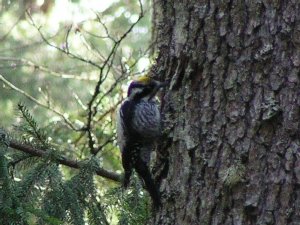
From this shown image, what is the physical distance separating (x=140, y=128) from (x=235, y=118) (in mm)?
940

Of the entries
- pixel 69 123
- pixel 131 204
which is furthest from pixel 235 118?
pixel 69 123

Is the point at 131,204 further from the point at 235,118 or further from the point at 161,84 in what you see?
the point at 235,118

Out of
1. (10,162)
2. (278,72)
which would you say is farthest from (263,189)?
(10,162)

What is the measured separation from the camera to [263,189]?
3127mm

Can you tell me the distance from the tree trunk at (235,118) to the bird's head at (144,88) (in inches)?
7.8

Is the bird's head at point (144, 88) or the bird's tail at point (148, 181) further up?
the bird's head at point (144, 88)

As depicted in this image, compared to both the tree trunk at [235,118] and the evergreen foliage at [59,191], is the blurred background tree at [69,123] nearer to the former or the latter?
the evergreen foliage at [59,191]

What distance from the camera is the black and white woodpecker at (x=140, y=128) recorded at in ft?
12.2

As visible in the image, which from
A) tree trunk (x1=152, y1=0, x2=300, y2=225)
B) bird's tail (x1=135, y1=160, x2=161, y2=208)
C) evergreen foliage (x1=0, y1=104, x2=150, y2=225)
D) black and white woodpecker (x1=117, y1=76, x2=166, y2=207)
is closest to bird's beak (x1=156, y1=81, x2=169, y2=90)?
black and white woodpecker (x1=117, y1=76, x2=166, y2=207)

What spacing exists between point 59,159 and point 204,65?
88cm

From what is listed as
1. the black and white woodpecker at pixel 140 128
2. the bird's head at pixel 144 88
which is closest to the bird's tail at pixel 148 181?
the black and white woodpecker at pixel 140 128

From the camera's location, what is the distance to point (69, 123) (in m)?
5.39

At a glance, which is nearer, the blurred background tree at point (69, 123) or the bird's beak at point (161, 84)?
the blurred background tree at point (69, 123)

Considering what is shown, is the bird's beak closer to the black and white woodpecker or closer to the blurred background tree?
the black and white woodpecker
